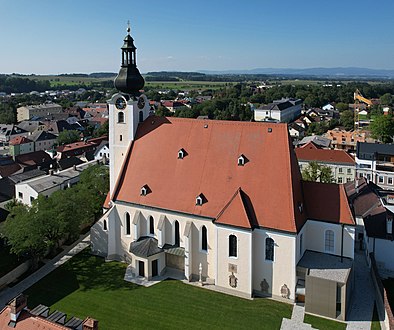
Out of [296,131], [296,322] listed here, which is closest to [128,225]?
[296,322]

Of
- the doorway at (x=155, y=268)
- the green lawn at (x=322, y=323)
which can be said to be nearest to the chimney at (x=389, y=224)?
the green lawn at (x=322, y=323)

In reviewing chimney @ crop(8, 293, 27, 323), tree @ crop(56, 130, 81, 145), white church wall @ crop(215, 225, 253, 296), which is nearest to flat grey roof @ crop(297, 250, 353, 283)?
white church wall @ crop(215, 225, 253, 296)

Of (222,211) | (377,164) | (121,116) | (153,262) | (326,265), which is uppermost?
(121,116)

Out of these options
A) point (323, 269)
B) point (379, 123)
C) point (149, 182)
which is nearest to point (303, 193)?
point (323, 269)

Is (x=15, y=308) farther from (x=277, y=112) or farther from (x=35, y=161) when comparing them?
(x=277, y=112)

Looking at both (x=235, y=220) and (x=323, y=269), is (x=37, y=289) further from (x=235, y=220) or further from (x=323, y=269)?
(x=323, y=269)

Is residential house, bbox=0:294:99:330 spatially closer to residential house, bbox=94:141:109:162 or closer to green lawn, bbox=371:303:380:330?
green lawn, bbox=371:303:380:330
